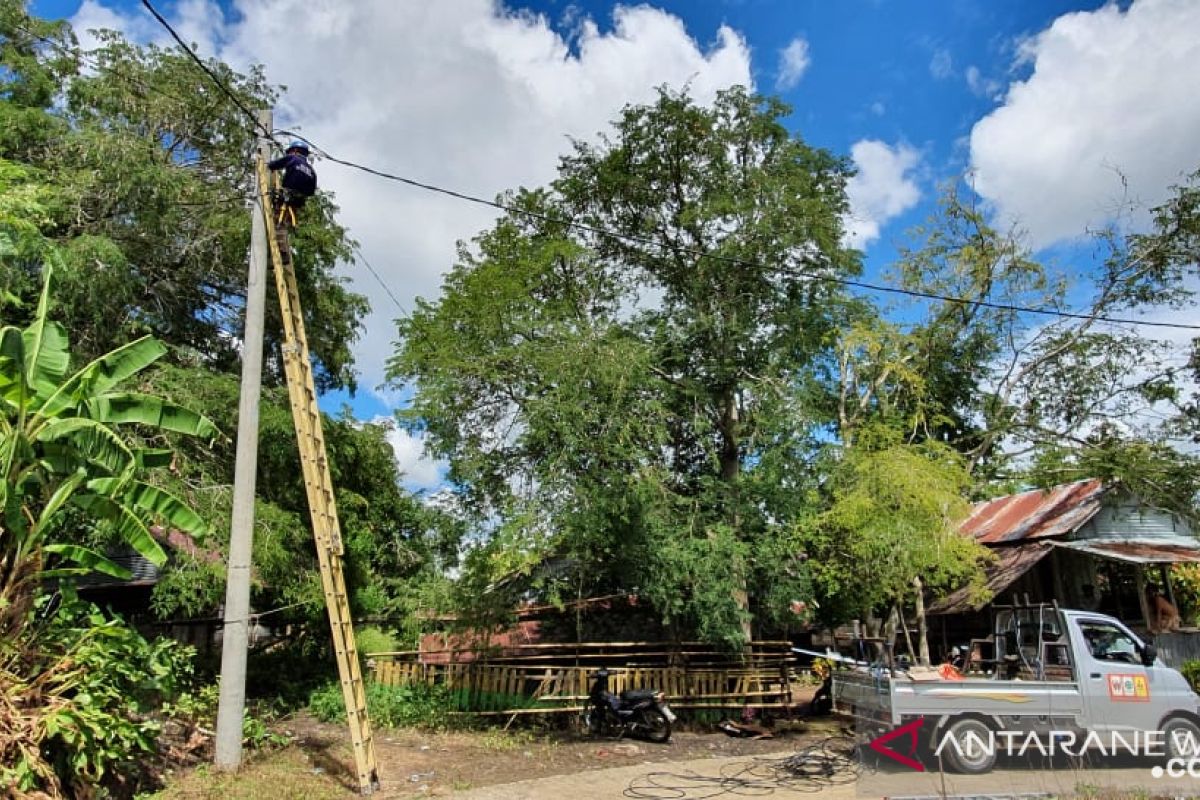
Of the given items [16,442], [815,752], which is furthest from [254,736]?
[815,752]

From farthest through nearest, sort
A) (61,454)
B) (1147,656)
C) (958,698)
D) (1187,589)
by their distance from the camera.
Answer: (1187,589) < (1147,656) < (958,698) < (61,454)

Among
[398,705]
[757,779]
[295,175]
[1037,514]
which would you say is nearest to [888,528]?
[757,779]

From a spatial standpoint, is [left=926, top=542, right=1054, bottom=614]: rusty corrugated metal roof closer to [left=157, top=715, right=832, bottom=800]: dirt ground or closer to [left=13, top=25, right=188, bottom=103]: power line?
[left=157, top=715, right=832, bottom=800]: dirt ground

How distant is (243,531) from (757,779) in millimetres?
6812

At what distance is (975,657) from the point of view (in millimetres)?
10492

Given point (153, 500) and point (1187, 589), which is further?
point (1187, 589)

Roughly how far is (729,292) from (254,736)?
37.2 ft

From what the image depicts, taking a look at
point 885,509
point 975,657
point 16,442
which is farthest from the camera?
point 885,509

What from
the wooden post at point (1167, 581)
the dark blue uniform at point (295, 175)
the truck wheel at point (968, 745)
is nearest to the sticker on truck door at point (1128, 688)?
the truck wheel at point (968, 745)

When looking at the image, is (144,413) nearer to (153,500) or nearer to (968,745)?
(153,500)

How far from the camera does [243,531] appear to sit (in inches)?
344

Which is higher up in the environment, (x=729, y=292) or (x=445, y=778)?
(x=729, y=292)

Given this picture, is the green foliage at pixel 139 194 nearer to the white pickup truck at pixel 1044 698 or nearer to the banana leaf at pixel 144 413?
the banana leaf at pixel 144 413

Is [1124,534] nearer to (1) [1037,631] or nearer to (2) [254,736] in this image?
(1) [1037,631]
